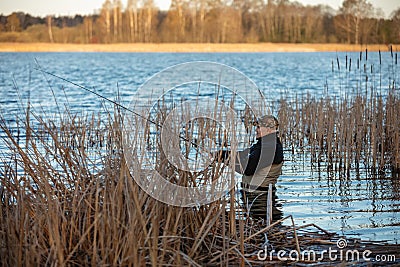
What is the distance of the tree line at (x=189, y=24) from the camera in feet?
186

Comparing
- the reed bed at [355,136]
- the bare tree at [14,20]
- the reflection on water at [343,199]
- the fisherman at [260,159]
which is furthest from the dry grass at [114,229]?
the bare tree at [14,20]

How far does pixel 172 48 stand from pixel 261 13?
A: 12.4 metres

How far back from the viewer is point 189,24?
60781mm

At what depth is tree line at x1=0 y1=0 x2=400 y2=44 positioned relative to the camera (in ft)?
186

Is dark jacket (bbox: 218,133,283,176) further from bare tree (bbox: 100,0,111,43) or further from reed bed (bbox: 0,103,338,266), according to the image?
bare tree (bbox: 100,0,111,43)

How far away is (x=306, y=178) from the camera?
7.19 meters

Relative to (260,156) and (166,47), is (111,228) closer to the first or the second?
(260,156)

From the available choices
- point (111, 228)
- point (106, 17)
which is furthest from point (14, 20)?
point (111, 228)

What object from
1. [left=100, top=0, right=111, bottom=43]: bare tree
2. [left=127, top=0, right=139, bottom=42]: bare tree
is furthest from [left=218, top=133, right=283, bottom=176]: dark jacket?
[left=100, top=0, right=111, bottom=43]: bare tree

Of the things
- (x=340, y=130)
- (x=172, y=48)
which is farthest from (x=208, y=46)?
(x=340, y=130)

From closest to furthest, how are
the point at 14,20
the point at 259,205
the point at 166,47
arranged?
1. the point at 259,205
2. the point at 14,20
3. the point at 166,47

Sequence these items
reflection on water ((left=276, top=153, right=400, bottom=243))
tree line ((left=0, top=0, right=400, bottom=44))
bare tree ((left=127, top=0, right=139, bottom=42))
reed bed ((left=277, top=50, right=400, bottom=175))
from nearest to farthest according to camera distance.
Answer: reflection on water ((left=276, top=153, right=400, bottom=243)) → reed bed ((left=277, top=50, right=400, bottom=175)) → tree line ((left=0, top=0, right=400, bottom=44)) → bare tree ((left=127, top=0, right=139, bottom=42))

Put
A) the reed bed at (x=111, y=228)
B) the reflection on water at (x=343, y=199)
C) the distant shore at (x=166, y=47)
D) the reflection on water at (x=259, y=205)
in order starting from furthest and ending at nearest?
the distant shore at (x=166, y=47) → the reflection on water at (x=259, y=205) → the reflection on water at (x=343, y=199) → the reed bed at (x=111, y=228)

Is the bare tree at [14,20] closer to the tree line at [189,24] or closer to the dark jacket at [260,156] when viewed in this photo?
the tree line at [189,24]
